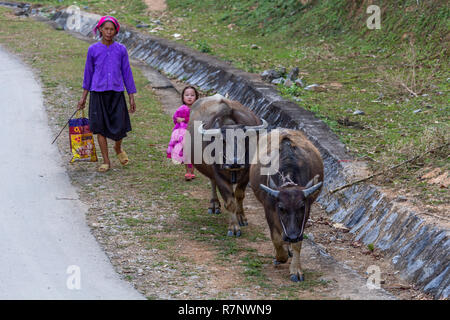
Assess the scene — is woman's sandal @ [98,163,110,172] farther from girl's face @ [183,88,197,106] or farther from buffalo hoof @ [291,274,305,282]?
buffalo hoof @ [291,274,305,282]

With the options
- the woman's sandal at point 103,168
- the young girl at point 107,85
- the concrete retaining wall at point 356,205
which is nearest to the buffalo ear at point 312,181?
the concrete retaining wall at point 356,205

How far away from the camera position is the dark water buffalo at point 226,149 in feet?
27.1

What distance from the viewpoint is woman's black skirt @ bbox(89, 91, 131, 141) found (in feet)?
34.6

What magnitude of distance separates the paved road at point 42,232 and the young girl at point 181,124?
5.50 feet

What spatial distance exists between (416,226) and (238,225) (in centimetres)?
226

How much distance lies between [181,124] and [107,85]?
1267mm

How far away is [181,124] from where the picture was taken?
1059 centimetres

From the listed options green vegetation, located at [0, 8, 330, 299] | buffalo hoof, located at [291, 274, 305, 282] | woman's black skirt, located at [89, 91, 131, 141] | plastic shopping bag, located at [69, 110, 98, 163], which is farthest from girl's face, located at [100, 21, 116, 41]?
buffalo hoof, located at [291, 274, 305, 282]

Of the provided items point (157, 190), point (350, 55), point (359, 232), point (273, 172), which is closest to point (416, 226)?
point (359, 232)

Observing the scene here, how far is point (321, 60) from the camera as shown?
16094mm

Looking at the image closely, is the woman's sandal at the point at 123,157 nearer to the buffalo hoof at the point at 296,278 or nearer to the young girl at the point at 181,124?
the young girl at the point at 181,124

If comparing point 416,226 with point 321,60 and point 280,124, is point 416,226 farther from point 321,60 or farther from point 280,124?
point 321,60

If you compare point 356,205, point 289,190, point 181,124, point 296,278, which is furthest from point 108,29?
point 296,278

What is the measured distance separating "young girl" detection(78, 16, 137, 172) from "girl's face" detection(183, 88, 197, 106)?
0.84 metres
